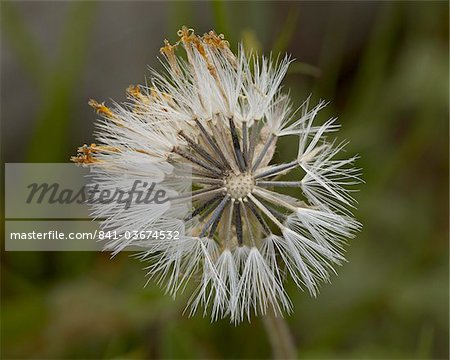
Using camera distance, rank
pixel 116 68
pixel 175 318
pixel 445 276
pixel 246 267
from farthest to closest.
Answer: pixel 116 68
pixel 445 276
pixel 175 318
pixel 246 267

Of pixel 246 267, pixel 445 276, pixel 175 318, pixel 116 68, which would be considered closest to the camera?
pixel 246 267

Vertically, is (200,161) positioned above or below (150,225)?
above

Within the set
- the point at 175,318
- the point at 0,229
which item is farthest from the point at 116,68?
the point at 175,318

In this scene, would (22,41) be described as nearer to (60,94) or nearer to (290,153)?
(60,94)

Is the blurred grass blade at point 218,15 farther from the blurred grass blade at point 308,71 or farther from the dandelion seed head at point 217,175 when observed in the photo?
the dandelion seed head at point 217,175

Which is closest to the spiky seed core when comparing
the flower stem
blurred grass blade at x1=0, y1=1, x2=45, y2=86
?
the flower stem

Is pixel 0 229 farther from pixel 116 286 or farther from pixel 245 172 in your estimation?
pixel 245 172

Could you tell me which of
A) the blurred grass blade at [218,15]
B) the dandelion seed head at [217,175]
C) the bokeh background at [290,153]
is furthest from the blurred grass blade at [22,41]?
the dandelion seed head at [217,175]
